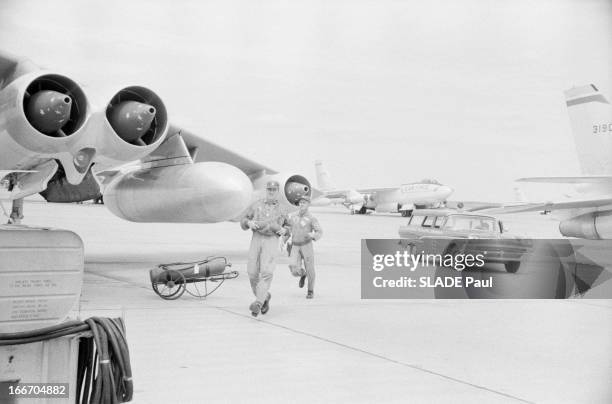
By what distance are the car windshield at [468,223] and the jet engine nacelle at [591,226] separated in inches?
136

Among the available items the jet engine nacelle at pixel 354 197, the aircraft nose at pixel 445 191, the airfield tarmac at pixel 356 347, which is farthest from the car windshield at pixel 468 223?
the jet engine nacelle at pixel 354 197

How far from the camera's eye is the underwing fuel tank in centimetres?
841

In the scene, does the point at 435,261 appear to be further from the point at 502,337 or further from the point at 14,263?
the point at 14,263

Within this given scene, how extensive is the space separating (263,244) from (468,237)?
5.01 m

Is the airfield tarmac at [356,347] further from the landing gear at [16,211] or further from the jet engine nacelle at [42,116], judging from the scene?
the landing gear at [16,211]

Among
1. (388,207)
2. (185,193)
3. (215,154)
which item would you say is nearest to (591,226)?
(215,154)

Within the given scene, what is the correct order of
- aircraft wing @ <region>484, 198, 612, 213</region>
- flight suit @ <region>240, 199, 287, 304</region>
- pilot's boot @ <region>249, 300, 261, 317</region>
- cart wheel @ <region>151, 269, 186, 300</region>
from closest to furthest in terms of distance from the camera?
pilot's boot @ <region>249, 300, 261, 317</region> < flight suit @ <region>240, 199, 287, 304</region> < cart wheel @ <region>151, 269, 186, 300</region> < aircraft wing @ <region>484, 198, 612, 213</region>

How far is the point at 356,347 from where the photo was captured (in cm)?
505

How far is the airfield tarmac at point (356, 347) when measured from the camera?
3822 millimetres

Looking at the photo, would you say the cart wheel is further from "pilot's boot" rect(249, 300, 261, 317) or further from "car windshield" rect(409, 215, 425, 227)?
"car windshield" rect(409, 215, 425, 227)

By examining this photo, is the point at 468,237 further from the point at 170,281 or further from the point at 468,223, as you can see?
the point at 170,281

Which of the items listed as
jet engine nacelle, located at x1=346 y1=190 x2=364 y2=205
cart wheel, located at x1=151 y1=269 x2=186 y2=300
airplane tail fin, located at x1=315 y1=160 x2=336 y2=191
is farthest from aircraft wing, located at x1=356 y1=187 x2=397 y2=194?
cart wheel, located at x1=151 y1=269 x2=186 y2=300

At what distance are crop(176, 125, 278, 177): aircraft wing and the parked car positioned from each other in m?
2.91

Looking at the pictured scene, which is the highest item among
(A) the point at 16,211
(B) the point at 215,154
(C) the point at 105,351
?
(B) the point at 215,154
